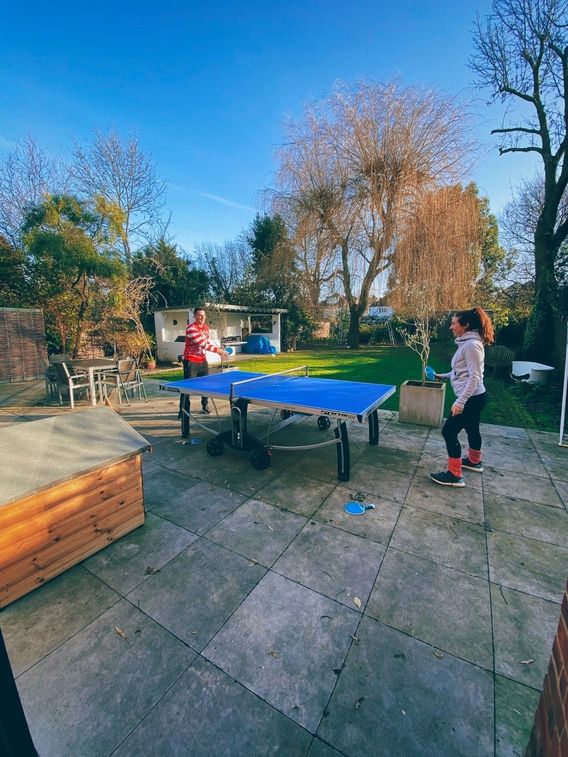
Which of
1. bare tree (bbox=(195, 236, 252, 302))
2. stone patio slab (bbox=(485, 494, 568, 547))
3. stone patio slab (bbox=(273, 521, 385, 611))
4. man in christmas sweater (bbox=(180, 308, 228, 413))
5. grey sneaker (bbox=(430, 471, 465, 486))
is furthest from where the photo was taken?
bare tree (bbox=(195, 236, 252, 302))

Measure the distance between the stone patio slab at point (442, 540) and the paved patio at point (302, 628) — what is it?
1cm

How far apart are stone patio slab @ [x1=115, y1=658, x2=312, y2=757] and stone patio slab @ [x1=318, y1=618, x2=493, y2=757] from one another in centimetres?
19

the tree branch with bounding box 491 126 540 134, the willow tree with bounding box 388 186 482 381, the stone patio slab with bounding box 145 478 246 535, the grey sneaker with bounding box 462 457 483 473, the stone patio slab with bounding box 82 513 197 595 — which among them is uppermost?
the tree branch with bounding box 491 126 540 134

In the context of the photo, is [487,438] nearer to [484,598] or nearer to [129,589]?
[484,598]

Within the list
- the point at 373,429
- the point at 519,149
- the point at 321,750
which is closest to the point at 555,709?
the point at 321,750

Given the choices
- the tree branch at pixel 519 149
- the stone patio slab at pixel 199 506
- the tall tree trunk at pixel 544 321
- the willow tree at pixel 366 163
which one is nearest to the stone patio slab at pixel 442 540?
the stone patio slab at pixel 199 506

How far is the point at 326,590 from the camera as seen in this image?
2.05m

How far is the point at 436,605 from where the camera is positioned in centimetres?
194

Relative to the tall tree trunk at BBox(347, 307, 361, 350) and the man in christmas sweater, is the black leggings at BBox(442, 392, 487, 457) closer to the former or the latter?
the man in christmas sweater

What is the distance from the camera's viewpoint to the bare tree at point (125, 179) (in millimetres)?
14930

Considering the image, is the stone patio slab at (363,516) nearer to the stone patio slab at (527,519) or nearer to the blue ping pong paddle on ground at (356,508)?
the blue ping pong paddle on ground at (356,508)

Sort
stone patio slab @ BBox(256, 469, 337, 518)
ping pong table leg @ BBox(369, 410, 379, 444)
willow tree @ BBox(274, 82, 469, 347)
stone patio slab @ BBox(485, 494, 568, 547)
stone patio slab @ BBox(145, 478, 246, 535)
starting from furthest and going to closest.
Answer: willow tree @ BBox(274, 82, 469, 347), ping pong table leg @ BBox(369, 410, 379, 444), stone patio slab @ BBox(256, 469, 337, 518), stone patio slab @ BBox(145, 478, 246, 535), stone patio slab @ BBox(485, 494, 568, 547)

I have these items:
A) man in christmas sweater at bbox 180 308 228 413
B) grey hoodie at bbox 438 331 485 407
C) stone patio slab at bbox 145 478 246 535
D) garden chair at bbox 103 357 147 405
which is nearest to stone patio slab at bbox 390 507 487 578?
grey hoodie at bbox 438 331 485 407

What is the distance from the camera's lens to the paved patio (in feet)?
4.39
